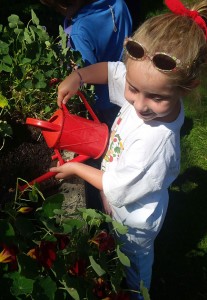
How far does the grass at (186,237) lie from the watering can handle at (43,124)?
80 centimetres

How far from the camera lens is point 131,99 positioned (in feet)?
5.10

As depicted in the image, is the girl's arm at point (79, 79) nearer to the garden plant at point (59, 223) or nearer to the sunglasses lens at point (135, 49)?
the garden plant at point (59, 223)

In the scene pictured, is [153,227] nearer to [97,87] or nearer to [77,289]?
[77,289]

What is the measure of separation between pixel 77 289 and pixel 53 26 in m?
2.83

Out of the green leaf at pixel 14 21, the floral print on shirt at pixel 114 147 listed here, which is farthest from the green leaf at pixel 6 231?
the green leaf at pixel 14 21

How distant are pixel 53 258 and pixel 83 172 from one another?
0.48 metres

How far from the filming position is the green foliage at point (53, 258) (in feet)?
4.12

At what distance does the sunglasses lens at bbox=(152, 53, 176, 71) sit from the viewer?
139 centimetres

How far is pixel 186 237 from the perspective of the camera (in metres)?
2.63

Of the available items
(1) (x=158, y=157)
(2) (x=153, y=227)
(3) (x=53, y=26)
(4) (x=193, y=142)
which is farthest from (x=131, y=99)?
(3) (x=53, y=26)

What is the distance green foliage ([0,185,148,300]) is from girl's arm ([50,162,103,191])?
0.19 meters

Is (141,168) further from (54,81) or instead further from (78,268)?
(54,81)

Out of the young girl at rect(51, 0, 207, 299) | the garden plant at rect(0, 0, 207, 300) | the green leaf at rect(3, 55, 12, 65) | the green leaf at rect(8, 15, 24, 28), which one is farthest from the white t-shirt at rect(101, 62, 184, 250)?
the green leaf at rect(8, 15, 24, 28)

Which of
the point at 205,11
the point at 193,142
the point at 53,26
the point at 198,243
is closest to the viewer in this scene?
the point at 205,11
